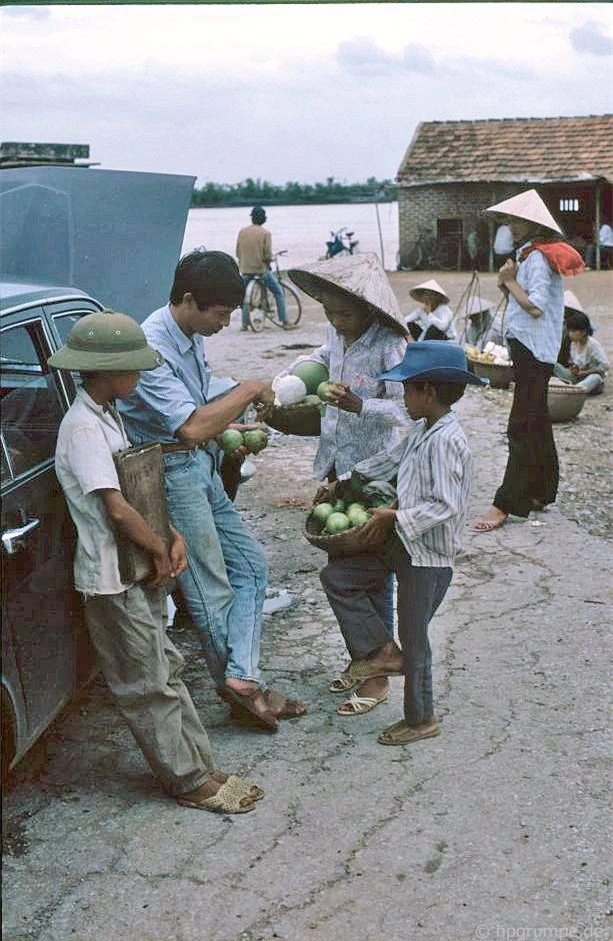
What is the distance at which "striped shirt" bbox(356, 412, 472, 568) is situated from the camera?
3.74 m

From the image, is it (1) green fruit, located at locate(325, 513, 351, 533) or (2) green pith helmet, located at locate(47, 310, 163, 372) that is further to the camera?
(1) green fruit, located at locate(325, 513, 351, 533)

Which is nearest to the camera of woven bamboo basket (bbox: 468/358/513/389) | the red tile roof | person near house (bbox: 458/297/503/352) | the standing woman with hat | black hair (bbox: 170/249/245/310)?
black hair (bbox: 170/249/245/310)

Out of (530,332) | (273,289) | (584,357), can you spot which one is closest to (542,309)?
(530,332)

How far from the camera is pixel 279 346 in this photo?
15047mm

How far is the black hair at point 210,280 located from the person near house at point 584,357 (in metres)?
7.75

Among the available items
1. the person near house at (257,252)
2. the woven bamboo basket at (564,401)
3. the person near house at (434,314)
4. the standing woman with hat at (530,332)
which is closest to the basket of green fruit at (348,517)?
the standing woman with hat at (530,332)

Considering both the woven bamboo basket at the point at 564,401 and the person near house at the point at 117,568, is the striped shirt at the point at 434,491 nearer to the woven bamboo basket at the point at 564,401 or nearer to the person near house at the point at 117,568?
the person near house at the point at 117,568

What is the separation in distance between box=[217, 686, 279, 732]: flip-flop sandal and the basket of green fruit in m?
0.62

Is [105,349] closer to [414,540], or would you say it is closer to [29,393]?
[29,393]

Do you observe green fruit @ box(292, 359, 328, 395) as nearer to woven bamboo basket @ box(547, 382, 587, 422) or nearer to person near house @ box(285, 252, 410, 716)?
person near house @ box(285, 252, 410, 716)

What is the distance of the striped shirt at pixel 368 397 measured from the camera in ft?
14.2

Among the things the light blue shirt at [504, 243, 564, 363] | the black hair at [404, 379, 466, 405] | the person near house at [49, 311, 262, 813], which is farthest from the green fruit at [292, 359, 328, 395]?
the light blue shirt at [504, 243, 564, 363]

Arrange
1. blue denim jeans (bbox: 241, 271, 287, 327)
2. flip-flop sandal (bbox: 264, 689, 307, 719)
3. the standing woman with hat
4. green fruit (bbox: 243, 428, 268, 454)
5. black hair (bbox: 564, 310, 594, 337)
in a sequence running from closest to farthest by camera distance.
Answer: flip-flop sandal (bbox: 264, 689, 307, 719)
green fruit (bbox: 243, 428, 268, 454)
the standing woman with hat
black hair (bbox: 564, 310, 594, 337)
blue denim jeans (bbox: 241, 271, 287, 327)

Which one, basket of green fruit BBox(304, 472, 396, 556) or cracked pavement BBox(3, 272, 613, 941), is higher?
basket of green fruit BBox(304, 472, 396, 556)
